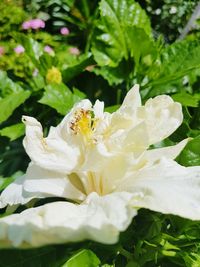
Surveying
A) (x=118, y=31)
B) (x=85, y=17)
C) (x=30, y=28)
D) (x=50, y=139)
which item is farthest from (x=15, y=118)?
(x=30, y=28)

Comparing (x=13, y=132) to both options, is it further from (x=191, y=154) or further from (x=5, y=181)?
(x=191, y=154)

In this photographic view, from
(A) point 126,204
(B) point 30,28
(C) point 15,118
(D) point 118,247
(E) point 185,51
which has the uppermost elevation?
(A) point 126,204

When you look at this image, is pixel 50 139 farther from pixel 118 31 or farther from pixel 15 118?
pixel 15 118

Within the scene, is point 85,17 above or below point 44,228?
below

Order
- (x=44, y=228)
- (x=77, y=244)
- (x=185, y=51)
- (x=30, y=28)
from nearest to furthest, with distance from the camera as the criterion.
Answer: (x=44, y=228)
(x=77, y=244)
(x=185, y=51)
(x=30, y=28)

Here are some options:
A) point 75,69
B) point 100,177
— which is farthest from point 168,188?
point 75,69

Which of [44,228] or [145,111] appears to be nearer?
[44,228]

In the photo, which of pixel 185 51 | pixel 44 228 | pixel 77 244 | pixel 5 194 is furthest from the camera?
pixel 185 51
